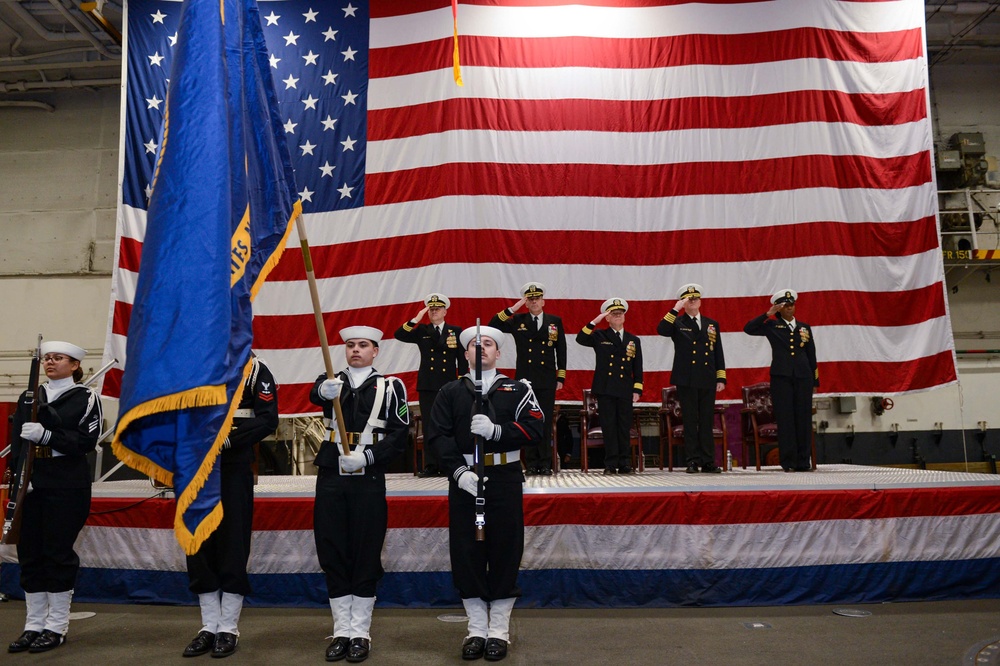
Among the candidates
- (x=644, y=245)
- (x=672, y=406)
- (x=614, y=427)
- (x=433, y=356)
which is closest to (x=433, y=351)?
(x=433, y=356)

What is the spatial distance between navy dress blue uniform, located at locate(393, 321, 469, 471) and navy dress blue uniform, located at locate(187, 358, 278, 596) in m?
2.52

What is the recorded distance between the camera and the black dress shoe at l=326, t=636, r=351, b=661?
3814 mm

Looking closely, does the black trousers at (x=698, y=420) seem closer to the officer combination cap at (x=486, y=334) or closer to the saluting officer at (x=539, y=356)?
the saluting officer at (x=539, y=356)

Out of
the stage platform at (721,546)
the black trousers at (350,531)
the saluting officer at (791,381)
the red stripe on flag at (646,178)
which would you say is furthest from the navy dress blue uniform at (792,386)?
the black trousers at (350,531)

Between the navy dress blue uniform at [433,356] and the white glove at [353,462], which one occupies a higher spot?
the navy dress blue uniform at [433,356]

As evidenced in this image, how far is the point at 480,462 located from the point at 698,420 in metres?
3.73

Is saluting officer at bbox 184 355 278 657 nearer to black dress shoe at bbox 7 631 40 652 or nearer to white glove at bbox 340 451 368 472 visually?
white glove at bbox 340 451 368 472

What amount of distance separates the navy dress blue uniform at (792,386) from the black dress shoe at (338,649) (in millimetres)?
4474

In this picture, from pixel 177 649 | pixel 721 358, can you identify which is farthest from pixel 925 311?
pixel 177 649

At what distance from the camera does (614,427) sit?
22.4 ft

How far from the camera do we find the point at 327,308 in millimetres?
8242

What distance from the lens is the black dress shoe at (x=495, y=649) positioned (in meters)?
3.74

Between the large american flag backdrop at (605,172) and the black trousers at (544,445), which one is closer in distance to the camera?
the black trousers at (544,445)

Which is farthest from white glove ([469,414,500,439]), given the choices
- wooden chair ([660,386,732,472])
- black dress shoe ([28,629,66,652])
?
wooden chair ([660,386,732,472])
